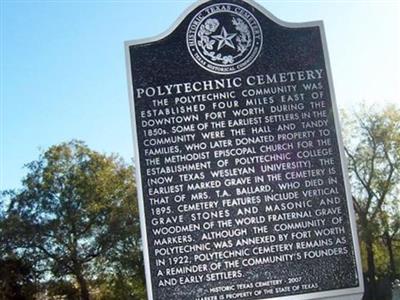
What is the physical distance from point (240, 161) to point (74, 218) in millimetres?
27259

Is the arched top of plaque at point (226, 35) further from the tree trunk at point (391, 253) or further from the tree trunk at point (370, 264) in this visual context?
the tree trunk at point (391, 253)

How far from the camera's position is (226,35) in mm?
7148

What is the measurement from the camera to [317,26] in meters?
7.32

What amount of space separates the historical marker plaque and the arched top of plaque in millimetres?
14

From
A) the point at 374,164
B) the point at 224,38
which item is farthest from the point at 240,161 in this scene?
the point at 374,164

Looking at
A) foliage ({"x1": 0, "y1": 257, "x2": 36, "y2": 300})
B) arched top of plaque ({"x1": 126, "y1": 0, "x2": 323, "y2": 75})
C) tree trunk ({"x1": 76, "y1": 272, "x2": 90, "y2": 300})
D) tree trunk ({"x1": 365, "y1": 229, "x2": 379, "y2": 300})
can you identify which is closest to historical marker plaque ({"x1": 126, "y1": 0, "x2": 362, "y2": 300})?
arched top of plaque ({"x1": 126, "y1": 0, "x2": 323, "y2": 75})

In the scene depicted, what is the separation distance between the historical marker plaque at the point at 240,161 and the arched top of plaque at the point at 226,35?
0.04 ft

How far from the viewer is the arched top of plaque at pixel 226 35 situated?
7.14m

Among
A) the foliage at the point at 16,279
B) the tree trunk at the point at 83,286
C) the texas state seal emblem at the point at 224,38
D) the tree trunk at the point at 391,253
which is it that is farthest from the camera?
the tree trunk at the point at 83,286

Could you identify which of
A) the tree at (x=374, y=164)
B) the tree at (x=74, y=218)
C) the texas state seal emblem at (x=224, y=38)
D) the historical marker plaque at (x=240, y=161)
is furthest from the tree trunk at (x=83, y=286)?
the texas state seal emblem at (x=224, y=38)

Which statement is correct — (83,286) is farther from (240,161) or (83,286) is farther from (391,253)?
(240,161)

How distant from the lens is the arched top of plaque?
7.14 meters

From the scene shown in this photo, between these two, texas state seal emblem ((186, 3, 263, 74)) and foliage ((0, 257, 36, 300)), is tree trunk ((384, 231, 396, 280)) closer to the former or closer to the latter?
foliage ((0, 257, 36, 300))

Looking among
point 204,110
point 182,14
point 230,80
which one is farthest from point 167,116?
point 182,14
